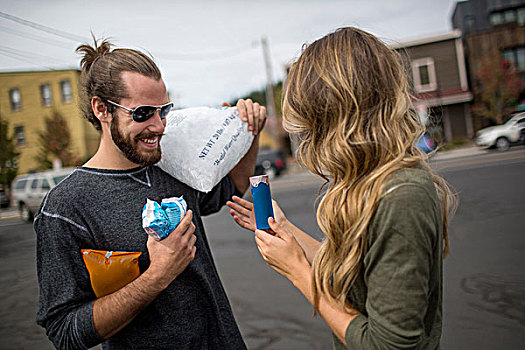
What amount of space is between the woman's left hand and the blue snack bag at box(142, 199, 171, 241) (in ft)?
1.05

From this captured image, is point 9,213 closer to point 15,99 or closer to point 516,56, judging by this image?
point 15,99

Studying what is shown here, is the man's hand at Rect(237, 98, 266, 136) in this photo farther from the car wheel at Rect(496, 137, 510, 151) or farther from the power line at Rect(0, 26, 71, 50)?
the car wheel at Rect(496, 137, 510, 151)

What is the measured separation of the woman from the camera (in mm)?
1008

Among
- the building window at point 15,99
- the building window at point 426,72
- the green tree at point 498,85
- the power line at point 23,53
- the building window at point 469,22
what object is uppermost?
the building window at point 469,22

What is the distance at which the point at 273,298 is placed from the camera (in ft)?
13.8

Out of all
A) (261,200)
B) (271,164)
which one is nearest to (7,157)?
(261,200)

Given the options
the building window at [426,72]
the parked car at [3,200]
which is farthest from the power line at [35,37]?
the building window at [426,72]

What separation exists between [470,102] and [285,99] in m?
21.7

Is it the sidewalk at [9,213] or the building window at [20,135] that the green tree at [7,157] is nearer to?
the building window at [20,135]

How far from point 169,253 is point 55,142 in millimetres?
1277

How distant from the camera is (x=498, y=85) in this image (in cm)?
1202

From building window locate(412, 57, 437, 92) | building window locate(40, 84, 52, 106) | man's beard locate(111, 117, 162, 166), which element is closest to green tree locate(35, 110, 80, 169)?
building window locate(40, 84, 52, 106)

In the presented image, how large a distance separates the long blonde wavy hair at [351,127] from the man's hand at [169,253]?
1.57 ft

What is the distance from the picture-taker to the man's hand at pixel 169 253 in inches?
53.8
